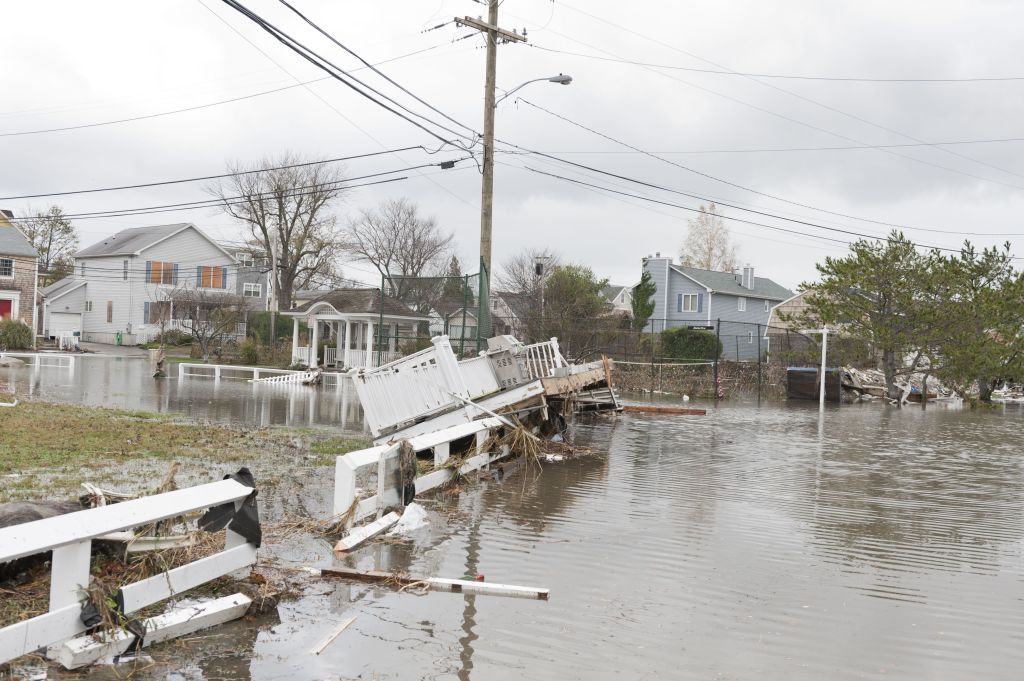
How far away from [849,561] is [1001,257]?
2520 centimetres

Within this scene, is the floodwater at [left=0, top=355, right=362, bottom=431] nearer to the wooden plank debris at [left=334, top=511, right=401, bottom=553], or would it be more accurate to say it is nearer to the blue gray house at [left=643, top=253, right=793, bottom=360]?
the wooden plank debris at [left=334, top=511, right=401, bottom=553]

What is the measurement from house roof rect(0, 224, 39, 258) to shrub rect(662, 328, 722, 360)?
38.0 metres

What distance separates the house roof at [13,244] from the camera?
51.3 m

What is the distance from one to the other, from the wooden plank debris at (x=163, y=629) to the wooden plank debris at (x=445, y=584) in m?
0.96

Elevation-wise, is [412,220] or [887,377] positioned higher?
[412,220]

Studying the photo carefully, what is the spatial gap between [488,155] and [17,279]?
1643 inches

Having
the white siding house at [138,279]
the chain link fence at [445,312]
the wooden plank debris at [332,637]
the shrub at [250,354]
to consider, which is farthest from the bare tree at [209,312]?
the wooden plank debris at [332,637]

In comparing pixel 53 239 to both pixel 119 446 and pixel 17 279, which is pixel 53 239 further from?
pixel 119 446

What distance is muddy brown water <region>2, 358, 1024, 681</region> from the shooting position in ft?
15.0

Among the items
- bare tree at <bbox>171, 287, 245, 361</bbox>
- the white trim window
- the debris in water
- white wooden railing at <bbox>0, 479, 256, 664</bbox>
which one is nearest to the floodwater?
the debris in water

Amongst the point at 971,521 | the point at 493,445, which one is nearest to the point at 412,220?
the point at 493,445

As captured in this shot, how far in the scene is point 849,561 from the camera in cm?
688

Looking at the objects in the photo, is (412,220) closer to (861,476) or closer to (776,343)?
(776,343)

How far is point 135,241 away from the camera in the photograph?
59.1 m
